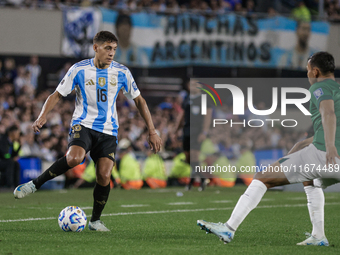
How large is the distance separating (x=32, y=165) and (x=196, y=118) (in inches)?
167

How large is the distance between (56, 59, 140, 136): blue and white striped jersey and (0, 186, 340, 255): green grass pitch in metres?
1.22

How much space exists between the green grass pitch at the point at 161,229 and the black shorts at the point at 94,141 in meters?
0.88

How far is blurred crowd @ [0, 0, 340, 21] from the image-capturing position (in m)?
17.2

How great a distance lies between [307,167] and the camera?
4.79 meters

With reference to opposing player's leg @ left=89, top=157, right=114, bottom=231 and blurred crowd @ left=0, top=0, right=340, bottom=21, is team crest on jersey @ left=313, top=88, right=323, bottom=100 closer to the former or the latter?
opposing player's leg @ left=89, top=157, right=114, bottom=231

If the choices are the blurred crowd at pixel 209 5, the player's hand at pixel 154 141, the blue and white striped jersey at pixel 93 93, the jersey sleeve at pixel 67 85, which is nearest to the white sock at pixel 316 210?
the player's hand at pixel 154 141

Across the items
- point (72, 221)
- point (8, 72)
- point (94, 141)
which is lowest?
point (72, 221)

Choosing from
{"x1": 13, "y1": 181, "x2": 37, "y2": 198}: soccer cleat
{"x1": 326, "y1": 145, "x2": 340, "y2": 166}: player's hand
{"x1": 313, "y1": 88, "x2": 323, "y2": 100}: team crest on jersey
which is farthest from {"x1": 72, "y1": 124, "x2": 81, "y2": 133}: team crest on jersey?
{"x1": 326, "y1": 145, "x2": 340, "y2": 166}: player's hand

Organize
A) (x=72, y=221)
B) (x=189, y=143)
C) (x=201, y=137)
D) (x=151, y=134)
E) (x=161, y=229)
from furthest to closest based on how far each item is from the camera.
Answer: (x=201, y=137), (x=189, y=143), (x=161, y=229), (x=151, y=134), (x=72, y=221)

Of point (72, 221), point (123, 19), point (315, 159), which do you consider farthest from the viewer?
point (123, 19)

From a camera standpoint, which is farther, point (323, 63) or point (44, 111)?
point (44, 111)

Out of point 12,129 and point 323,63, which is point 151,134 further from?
point 12,129

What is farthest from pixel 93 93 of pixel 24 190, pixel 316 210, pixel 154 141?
pixel 316 210

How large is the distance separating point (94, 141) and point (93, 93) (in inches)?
21.2
